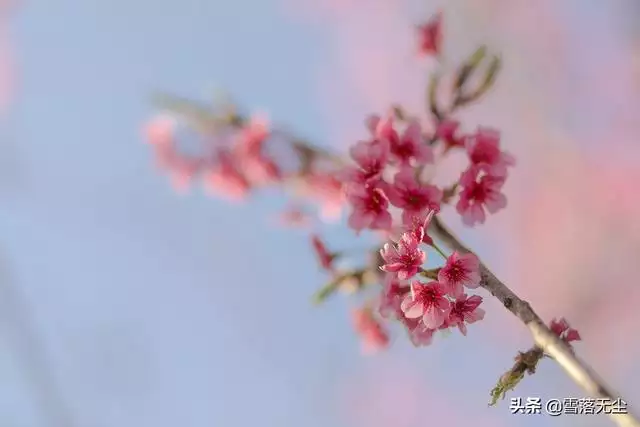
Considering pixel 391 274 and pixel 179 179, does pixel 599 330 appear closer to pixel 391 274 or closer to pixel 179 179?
pixel 179 179

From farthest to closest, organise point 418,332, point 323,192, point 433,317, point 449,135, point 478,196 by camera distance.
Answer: point 323,192, point 449,135, point 478,196, point 418,332, point 433,317

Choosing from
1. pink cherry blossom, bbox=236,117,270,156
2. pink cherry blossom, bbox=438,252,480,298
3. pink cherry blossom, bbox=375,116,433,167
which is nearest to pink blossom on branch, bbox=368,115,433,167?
pink cherry blossom, bbox=375,116,433,167

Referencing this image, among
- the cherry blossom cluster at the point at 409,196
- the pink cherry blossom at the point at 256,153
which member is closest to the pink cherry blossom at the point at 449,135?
the cherry blossom cluster at the point at 409,196

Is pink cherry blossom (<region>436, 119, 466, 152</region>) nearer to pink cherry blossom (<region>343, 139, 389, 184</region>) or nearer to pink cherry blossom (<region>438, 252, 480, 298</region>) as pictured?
pink cherry blossom (<region>343, 139, 389, 184</region>)

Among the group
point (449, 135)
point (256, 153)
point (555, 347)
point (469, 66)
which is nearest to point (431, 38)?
point (469, 66)

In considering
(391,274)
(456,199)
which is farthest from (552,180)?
(391,274)

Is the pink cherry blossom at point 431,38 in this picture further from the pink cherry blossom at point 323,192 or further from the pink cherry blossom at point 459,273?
the pink cherry blossom at point 459,273

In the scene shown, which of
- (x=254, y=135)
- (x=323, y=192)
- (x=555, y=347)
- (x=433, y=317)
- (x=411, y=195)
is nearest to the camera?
(x=555, y=347)

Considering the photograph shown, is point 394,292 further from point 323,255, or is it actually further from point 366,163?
point 323,255
